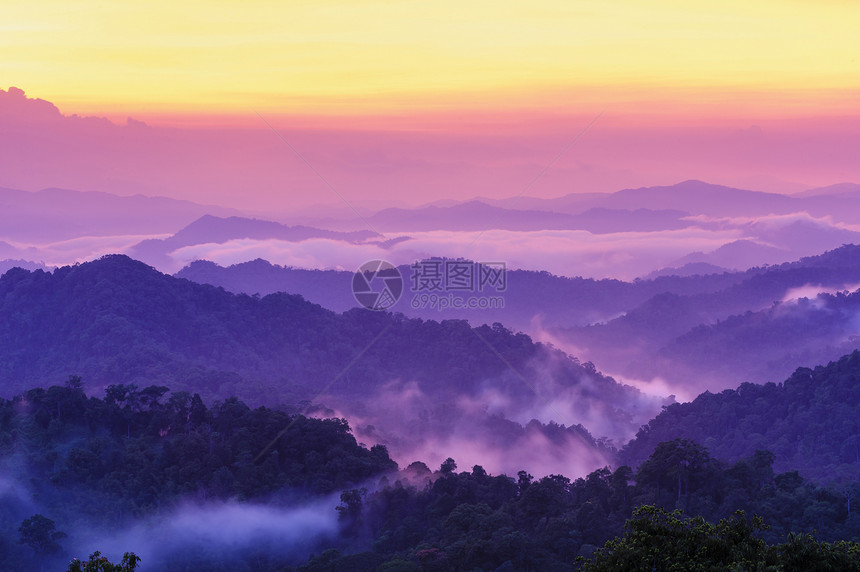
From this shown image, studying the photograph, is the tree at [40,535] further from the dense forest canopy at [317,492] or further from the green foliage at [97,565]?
the green foliage at [97,565]

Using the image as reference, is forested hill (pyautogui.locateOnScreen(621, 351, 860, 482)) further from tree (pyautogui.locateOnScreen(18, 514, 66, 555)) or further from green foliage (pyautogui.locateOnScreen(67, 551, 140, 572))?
green foliage (pyautogui.locateOnScreen(67, 551, 140, 572))

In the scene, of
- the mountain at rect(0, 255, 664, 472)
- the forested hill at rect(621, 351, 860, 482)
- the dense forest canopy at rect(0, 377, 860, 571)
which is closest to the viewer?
the dense forest canopy at rect(0, 377, 860, 571)

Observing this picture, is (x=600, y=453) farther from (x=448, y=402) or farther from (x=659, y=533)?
(x=659, y=533)

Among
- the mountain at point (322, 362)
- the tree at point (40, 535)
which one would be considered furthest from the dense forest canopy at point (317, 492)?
the mountain at point (322, 362)

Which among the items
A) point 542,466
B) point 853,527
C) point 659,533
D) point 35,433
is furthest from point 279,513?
point 542,466


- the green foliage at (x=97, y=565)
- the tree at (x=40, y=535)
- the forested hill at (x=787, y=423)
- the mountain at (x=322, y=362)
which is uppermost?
the mountain at (x=322, y=362)

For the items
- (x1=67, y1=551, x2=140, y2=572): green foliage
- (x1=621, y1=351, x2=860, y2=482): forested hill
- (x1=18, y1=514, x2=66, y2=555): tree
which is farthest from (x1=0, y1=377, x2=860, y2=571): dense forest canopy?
(x1=67, y1=551, x2=140, y2=572): green foliage

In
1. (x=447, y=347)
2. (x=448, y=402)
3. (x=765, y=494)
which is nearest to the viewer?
(x=765, y=494)
